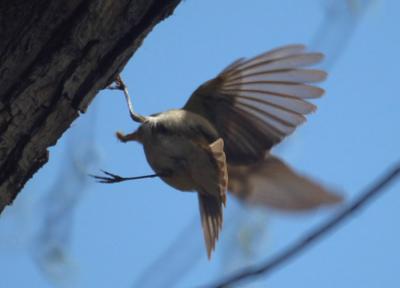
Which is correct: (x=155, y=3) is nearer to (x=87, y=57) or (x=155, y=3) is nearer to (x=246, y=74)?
(x=87, y=57)

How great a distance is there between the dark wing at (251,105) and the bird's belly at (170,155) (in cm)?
21

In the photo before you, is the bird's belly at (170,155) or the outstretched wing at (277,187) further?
the outstretched wing at (277,187)

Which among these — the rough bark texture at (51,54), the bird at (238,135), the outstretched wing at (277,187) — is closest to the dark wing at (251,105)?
the bird at (238,135)

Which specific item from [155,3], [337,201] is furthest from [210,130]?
[155,3]

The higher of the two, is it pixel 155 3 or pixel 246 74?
pixel 155 3

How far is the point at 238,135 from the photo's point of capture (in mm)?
3273

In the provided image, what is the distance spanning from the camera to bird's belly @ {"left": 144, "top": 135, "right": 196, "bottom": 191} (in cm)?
306

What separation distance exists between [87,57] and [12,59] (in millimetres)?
202

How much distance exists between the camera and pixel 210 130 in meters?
3.16

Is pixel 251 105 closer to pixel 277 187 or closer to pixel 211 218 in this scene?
pixel 277 187

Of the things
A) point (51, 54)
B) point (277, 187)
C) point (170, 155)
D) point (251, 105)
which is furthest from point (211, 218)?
point (51, 54)

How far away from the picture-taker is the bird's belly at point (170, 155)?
121 inches

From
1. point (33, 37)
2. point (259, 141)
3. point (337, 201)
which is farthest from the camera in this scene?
point (259, 141)

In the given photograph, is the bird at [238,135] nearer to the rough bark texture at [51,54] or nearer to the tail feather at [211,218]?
the tail feather at [211,218]
